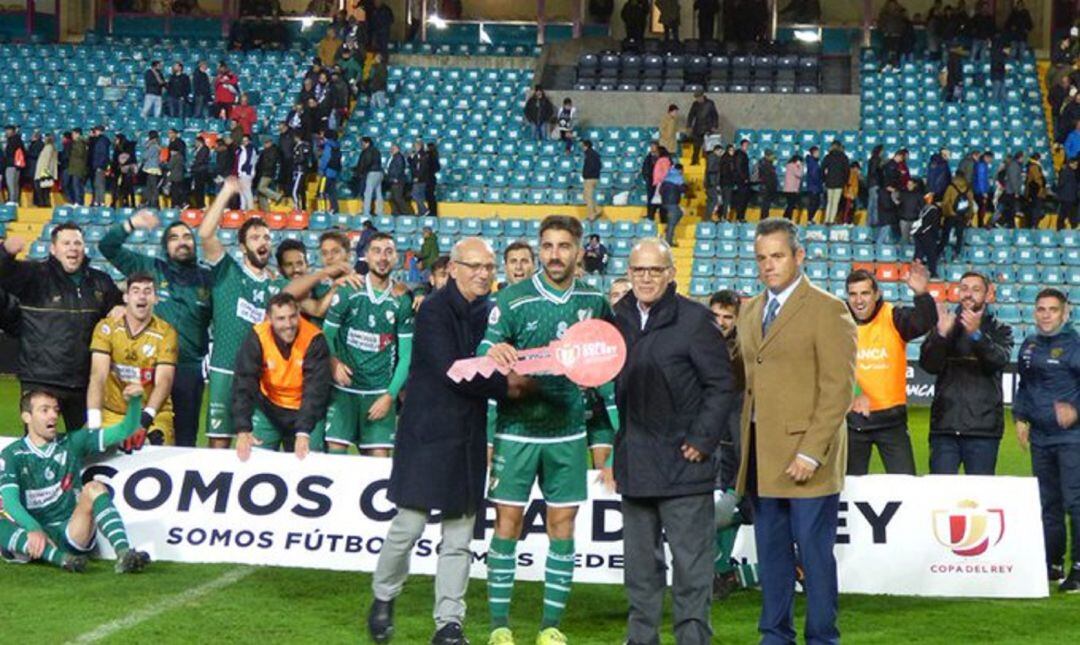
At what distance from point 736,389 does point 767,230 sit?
794 mm

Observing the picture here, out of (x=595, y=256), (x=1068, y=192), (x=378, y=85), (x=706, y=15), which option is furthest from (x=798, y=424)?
(x=706, y=15)

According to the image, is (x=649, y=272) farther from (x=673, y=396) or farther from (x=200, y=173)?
(x=200, y=173)

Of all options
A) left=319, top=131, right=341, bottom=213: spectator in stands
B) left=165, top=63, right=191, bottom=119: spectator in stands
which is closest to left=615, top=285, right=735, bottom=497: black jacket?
left=319, top=131, right=341, bottom=213: spectator in stands

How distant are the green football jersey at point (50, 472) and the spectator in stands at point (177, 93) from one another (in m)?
25.4

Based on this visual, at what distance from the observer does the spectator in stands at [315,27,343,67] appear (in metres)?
36.1

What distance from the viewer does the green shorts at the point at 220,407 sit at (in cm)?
1130

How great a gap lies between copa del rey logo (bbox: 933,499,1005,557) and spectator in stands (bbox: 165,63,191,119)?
2718 centimetres

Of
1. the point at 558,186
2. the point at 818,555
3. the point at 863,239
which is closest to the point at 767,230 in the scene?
the point at 818,555

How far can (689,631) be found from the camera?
7.88m

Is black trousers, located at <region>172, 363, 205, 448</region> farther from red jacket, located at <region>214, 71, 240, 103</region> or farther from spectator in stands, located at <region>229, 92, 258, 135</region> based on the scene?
red jacket, located at <region>214, 71, 240, 103</region>

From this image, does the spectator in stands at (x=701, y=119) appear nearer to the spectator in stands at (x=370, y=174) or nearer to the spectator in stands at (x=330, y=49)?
the spectator in stands at (x=370, y=174)

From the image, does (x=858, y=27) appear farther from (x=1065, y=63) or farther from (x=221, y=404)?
(x=221, y=404)

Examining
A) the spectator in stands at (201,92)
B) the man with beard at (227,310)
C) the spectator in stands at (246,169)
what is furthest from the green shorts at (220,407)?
the spectator in stands at (201,92)

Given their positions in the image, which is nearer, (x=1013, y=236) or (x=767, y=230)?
(x=767, y=230)
